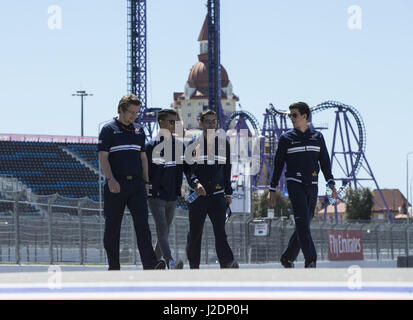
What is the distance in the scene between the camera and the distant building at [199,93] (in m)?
174

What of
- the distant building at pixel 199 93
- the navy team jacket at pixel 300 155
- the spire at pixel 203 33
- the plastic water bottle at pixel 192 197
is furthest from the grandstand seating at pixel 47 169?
the spire at pixel 203 33

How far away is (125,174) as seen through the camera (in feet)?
27.5

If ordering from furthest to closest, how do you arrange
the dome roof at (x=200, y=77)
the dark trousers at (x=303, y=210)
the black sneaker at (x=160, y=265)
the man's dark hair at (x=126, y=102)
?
the dome roof at (x=200, y=77) < the dark trousers at (x=303, y=210) < the man's dark hair at (x=126, y=102) < the black sneaker at (x=160, y=265)

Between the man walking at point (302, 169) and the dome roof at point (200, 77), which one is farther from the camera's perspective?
the dome roof at point (200, 77)

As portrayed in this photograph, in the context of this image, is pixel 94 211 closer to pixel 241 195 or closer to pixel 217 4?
pixel 217 4

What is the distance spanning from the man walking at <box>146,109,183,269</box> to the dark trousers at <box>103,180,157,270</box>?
1.35 metres

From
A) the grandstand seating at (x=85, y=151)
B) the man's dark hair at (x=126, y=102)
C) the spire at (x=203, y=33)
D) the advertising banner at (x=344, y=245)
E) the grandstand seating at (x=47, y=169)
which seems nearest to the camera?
the man's dark hair at (x=126, y=102)

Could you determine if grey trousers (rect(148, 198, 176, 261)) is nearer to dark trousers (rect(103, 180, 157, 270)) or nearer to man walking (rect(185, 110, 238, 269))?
man walking (rect(185, 110, 238, 269))

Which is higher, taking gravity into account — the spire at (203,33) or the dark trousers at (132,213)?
the spire at (203,33)

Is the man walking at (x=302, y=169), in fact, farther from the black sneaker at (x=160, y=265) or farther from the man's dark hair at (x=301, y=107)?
the black sneaker at (x=160, y=265)

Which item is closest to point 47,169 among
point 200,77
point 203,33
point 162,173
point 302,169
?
point 162,173

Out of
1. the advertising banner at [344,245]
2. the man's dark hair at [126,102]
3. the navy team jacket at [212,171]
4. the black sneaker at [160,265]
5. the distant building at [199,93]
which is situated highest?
the distant building at [199,93]

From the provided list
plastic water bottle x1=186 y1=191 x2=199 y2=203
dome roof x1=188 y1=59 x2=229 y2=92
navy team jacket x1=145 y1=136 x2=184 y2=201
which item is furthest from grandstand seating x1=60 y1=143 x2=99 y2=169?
dome roof x1=188 y1=59 x2=229 y2=92

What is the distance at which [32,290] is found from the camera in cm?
448
